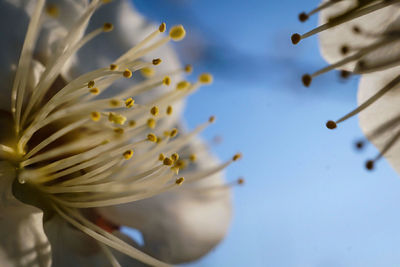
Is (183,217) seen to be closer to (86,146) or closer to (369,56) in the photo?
(86,146)

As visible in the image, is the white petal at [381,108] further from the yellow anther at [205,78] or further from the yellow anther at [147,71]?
the yellow anther at [147,71]

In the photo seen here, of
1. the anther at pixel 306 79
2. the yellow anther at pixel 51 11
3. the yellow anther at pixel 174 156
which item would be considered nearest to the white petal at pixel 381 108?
the anther at pixel 306 79

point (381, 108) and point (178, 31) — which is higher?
point (178, 31)

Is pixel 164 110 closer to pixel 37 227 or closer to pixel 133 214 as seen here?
pixel 133 214

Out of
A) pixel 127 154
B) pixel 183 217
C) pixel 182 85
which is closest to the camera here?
pixel 127 154

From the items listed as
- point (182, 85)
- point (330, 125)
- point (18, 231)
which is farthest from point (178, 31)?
point (18, 231)

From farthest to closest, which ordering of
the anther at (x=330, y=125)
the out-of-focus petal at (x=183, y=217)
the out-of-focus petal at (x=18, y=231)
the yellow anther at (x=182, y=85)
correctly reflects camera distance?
the out-of-focus petal at (x=183, y=217) → the yellow anther at (x=182, y=85) → the anther at (x=330, y=125) → the out-of-focus petal at (x=18, y=231)
